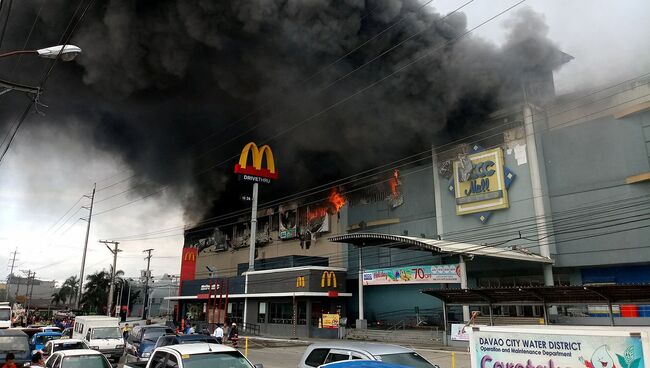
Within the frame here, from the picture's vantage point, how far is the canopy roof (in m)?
13.2

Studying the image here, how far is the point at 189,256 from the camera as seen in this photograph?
5100 centimetres

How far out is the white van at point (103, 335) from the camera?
18.2 m

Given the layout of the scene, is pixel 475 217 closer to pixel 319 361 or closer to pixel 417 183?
pixel 417 183

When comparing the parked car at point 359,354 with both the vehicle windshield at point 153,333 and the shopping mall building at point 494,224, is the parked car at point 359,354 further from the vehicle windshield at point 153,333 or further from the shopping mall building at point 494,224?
the shopping mall building at point 494,224

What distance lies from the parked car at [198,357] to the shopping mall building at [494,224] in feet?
64.4

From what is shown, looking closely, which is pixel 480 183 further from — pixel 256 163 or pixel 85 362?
pixel 85 362

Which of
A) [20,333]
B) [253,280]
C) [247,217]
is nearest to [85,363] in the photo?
[20,333]

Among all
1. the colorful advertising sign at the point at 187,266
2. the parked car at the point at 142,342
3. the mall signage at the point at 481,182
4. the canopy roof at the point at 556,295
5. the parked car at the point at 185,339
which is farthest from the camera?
the colorful advertising sign at the point at 187,266

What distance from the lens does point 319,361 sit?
8336 millimetres

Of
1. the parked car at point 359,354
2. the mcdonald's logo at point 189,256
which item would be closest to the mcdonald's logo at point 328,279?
the mcdonald's logo at point 189,256

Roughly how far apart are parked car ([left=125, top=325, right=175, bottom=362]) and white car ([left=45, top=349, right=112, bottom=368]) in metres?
5.54

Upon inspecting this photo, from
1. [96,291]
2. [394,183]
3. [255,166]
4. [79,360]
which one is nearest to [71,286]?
[96,291]

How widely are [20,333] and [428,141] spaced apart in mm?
25513

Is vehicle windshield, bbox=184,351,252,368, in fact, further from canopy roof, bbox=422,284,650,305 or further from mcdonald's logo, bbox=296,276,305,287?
mcdonald's logo, bbox=296,276,305,287
